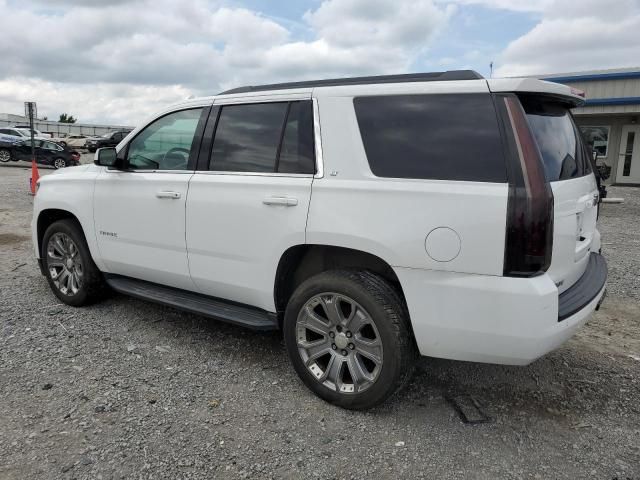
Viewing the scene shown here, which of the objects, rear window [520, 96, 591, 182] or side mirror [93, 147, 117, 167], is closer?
rear window [520, 96, 591, 182]

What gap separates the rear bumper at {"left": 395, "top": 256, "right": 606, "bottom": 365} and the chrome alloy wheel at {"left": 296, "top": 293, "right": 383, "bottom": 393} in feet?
1.03

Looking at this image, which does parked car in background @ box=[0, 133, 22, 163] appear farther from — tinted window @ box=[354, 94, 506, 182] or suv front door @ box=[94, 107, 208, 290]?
tinted window @ box=[354, 94, 506, 182]

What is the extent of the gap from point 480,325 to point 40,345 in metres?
3.31

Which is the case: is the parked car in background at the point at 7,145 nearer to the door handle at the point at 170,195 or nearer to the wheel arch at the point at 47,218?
the wheel arch at the point at 47,218

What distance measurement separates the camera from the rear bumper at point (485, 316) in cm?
256

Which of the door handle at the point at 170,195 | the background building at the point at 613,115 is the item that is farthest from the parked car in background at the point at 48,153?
the door handle at the point at 170,195

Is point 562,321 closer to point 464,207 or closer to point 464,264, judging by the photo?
point 464,264

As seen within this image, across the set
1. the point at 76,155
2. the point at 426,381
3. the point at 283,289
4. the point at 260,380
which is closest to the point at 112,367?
the point at 260,380

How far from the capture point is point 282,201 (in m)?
3.24

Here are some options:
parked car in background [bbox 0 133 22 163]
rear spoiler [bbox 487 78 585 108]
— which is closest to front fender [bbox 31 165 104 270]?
rear spoiler [bbox 487 78 585 108]

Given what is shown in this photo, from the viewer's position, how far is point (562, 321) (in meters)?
2.67

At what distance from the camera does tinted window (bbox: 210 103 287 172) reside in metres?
3.48

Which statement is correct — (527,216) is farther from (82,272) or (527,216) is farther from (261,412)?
(82,272)

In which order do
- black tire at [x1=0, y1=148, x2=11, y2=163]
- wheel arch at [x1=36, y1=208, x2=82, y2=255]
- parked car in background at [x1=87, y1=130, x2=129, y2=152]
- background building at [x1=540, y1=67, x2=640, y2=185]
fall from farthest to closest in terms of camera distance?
parked car in background at [x1=87, y1=130, x2=129, y2=152] < black tire at [x1=0, y1=148, x2=11, y2=163] < background building at [x1=540, y1=67, x2=640, y2=185] < wheel arch at [x1=36, y1=208, x2=82, y2=255]
